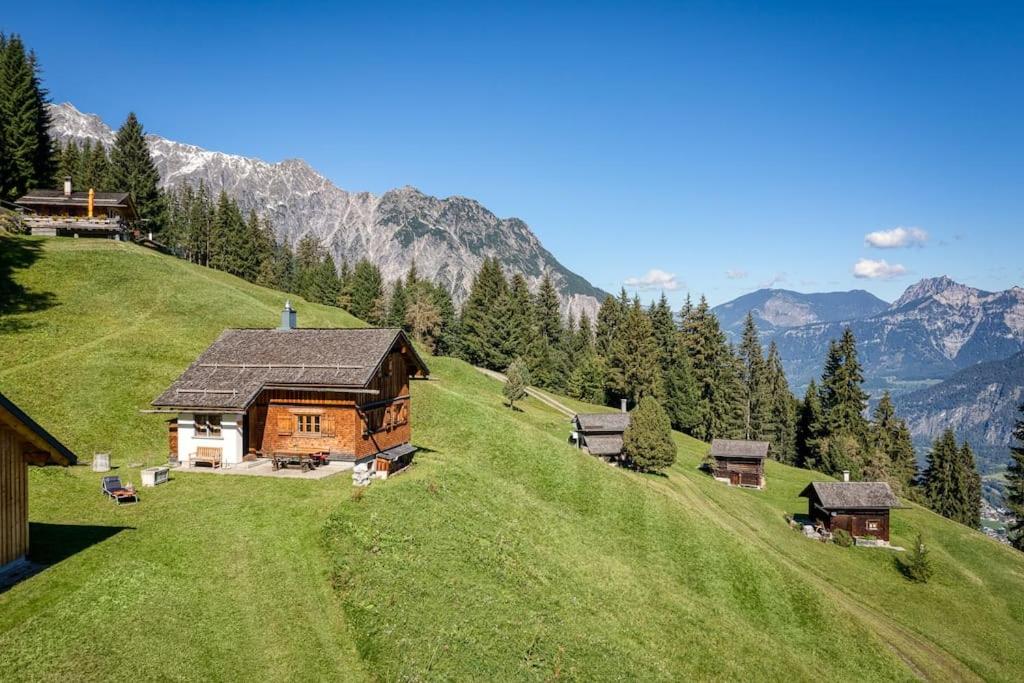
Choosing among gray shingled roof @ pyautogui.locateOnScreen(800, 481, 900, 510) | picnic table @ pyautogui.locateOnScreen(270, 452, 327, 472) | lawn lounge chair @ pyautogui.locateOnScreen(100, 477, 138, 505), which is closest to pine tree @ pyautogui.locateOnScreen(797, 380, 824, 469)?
gray shingled roof @ pyautogui.locateOnScreen(800, 481, 900, 510)

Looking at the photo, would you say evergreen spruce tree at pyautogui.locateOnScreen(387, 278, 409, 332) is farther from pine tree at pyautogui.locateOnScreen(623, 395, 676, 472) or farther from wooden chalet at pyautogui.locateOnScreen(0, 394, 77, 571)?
wooden chalet at pyautogui.locateOnScreen(0, 394, 77, 571)

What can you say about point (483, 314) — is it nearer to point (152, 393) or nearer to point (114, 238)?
point (114, 238)

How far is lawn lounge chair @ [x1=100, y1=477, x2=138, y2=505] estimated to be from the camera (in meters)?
24.4

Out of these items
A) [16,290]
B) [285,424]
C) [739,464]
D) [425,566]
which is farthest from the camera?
[739,464]

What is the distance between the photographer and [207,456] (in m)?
31.3

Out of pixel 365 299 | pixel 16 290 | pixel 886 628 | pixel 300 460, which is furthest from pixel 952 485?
pixel 16 290

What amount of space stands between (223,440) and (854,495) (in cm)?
5203

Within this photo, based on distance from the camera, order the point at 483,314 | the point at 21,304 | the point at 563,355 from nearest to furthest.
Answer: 1. the point at 21,304
2. the point at 483,314
3. the point at 563,355

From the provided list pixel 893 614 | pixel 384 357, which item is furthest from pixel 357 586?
pixel 893 614

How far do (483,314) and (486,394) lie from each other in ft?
105

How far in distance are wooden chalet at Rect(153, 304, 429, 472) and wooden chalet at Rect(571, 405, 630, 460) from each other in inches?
1286

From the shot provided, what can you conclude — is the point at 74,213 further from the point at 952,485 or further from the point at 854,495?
the point at 952,485

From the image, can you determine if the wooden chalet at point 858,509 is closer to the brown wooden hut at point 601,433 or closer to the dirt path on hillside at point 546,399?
the brown wooden hut at point 601,433

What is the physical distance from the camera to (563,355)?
112 meters
